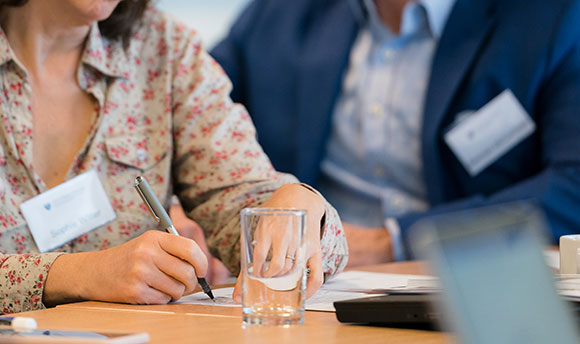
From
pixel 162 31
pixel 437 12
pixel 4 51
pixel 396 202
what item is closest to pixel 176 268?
pixel 4 51

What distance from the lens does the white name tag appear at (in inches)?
87.0

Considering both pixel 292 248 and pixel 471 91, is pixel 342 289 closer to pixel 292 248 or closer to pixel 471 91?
pixel 292 248

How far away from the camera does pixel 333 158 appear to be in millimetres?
2447

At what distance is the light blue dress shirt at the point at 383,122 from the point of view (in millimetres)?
2348

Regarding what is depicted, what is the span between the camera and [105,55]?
151cm

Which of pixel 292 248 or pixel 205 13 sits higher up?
pixel 205 13

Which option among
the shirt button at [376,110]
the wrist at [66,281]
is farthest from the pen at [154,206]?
the shirt button at [376,110]

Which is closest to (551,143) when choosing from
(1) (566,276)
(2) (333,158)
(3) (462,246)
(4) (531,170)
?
(4) (531,170)

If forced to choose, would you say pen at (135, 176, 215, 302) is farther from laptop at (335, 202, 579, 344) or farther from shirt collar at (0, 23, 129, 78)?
laptop at (335, 202, 579, 344)

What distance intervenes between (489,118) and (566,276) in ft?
4.32

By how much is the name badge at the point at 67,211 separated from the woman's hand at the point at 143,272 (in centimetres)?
30

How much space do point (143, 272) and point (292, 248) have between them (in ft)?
0.95

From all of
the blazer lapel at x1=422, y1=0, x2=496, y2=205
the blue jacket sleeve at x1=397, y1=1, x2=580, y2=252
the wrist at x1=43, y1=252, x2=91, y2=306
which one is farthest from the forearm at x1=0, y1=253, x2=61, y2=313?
the blazer lapel at x1=422, y1=0, x2=496, y2=205

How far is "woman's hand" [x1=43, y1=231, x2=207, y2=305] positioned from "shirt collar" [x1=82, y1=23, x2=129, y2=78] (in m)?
0.52
